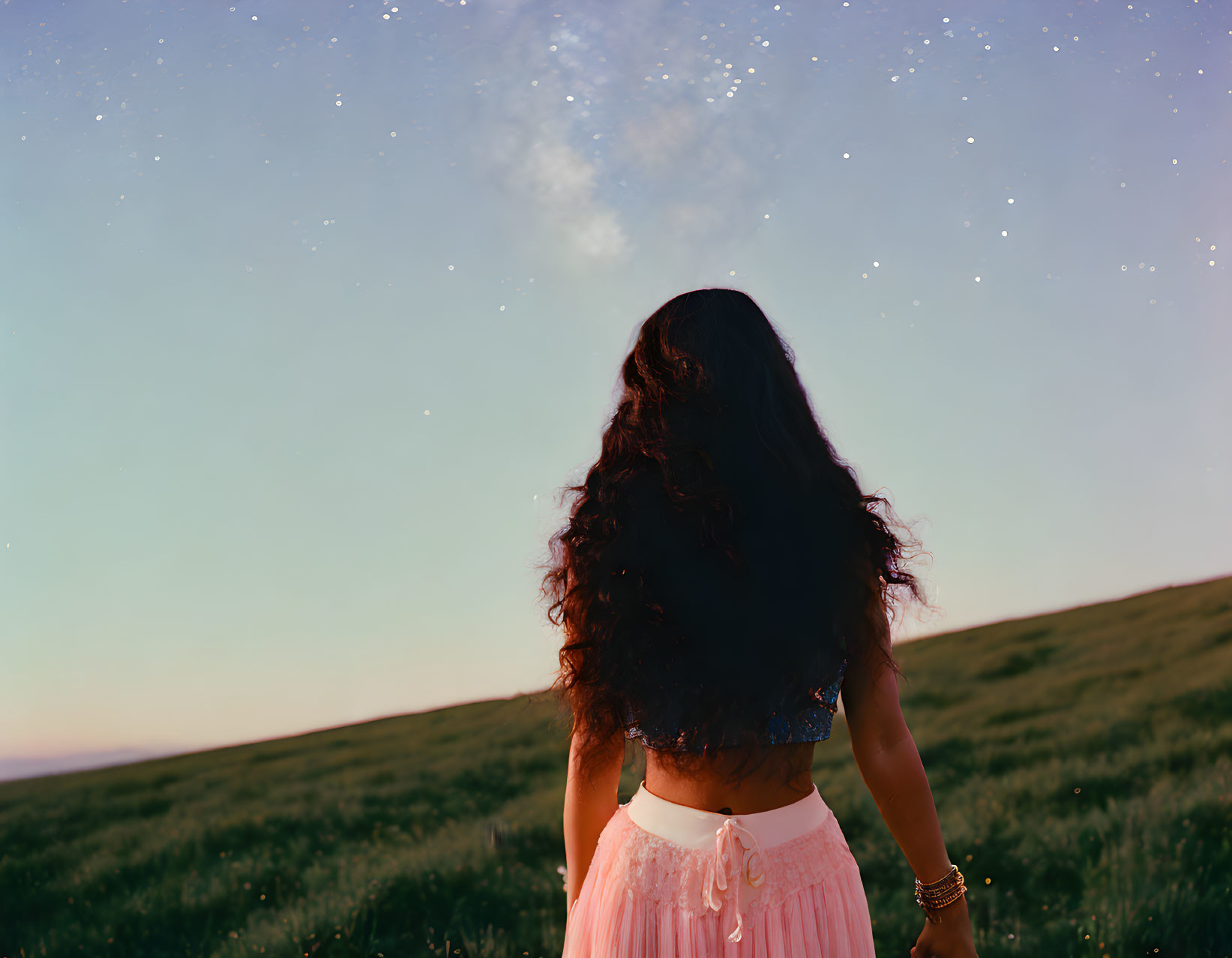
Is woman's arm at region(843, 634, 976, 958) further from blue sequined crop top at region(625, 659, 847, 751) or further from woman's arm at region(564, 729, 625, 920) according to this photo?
woman's arm at region(564, 729, 625, 920)

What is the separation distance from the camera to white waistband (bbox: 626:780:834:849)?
1.37 metres

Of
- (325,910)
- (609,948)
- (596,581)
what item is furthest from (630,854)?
(325,910)

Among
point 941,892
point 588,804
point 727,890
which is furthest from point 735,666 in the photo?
point 941,892

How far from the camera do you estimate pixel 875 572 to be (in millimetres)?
1456

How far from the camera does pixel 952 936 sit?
4.65 feet

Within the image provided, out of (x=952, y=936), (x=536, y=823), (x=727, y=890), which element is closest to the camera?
(x=727, y=890)

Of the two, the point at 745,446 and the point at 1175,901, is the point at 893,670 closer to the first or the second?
the point at 745,446

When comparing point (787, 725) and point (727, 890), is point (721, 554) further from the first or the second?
point (727, 890)

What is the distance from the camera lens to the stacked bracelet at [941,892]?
142cm

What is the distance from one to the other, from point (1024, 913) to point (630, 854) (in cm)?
340

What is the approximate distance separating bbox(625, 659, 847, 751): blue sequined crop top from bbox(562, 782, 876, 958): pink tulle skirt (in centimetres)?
13

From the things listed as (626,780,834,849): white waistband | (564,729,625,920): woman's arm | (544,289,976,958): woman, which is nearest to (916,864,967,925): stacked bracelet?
(544,289,976,958): woman

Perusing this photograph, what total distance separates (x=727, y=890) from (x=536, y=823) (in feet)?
10.8

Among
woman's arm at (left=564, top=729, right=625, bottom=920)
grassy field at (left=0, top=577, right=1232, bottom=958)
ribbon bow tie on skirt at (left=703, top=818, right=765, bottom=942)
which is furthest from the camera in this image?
grassy field at (left=0, top=577, right=1232, bottom=958)
